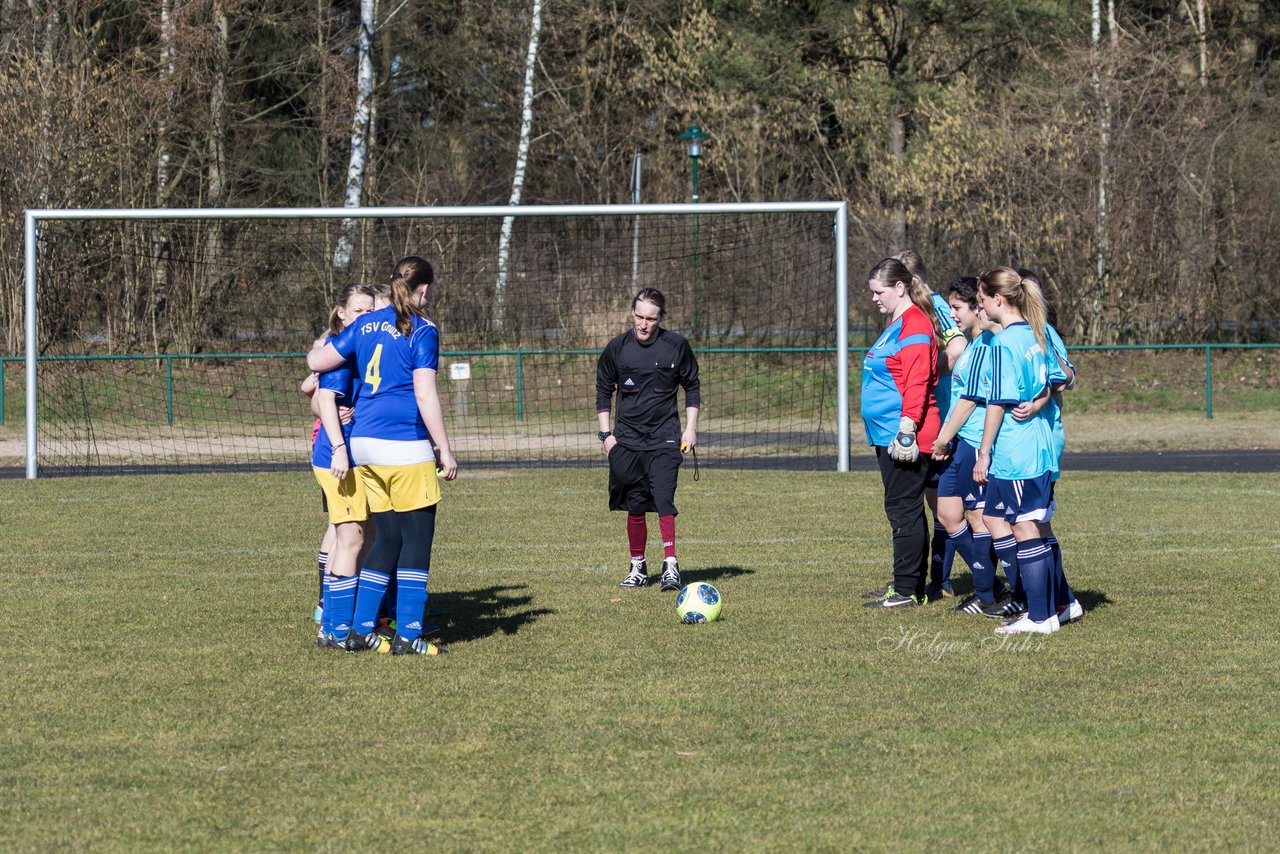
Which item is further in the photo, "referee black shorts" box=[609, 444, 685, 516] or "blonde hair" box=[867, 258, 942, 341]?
"referee black shorts" box=[609, 444, 685, 516]

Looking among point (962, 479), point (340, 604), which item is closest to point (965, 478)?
point (962, 479)

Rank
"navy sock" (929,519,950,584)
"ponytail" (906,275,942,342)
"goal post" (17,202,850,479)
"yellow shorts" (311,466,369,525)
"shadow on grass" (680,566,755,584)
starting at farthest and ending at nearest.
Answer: "goal post" (17,202,850,479)
"shadow on grass" (680,566,755,584)
"navy sock" (929,519,950,584)
"ponytail" (906,275,942,342)
"yellow shorts" (311,466,369,525)

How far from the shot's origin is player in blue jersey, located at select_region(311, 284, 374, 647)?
648 centimetres

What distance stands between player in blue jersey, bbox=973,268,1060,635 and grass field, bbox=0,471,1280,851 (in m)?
0.32

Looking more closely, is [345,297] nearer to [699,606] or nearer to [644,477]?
[699,606]

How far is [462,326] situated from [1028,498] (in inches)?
637

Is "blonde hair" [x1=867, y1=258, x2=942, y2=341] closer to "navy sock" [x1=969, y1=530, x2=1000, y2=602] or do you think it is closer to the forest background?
"navy sock" [x1=969, y1=530, x2=1000, y2=602]

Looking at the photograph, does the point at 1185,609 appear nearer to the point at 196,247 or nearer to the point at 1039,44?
the point at 196,247

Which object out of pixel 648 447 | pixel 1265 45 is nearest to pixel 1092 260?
pixel 1265 45

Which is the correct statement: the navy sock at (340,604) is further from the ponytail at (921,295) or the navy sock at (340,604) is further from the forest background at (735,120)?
the forest background at (735,120)

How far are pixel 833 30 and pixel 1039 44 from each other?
4638mm

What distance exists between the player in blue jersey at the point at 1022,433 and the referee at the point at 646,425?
2.39m

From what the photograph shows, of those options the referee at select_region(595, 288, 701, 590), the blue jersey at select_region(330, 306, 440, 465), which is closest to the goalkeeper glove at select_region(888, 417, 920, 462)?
the referee at select_region(595, 288, 701, 590)

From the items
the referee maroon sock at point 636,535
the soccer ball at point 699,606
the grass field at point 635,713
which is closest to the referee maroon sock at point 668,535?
the referee maroon sock at point 636,535
